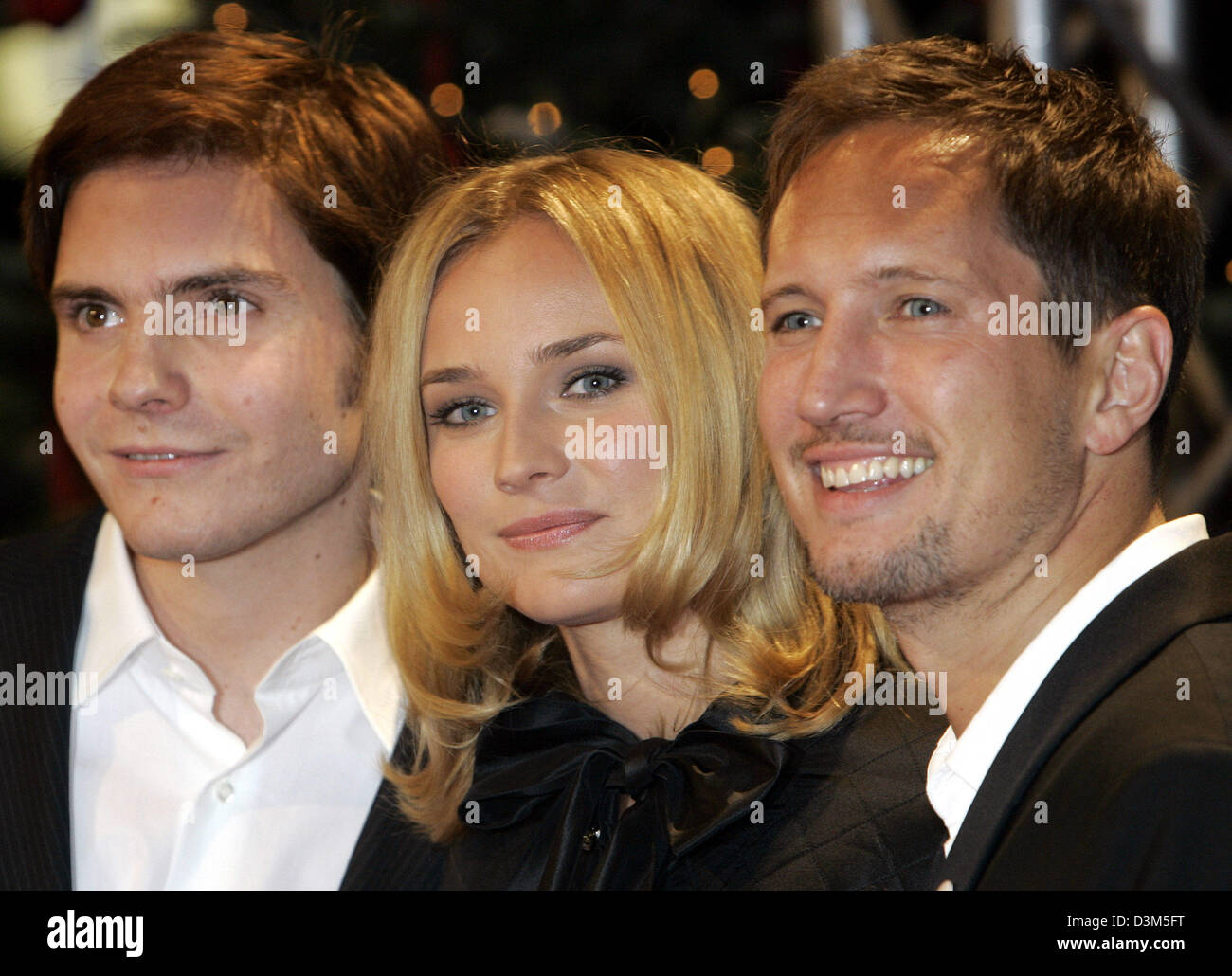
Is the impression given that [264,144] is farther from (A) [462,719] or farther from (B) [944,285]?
(B) [944,285]

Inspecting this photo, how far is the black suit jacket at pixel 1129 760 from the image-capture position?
4.12 feet

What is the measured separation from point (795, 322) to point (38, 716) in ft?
4.41

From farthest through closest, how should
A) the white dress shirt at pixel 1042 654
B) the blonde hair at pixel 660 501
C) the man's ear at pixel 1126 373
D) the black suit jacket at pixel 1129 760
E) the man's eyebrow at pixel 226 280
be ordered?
the man's eyebrow at pixel 226 280, the blonde hair at pixel 660 501, the man's ear at pixel 1126 373, the white dress shirt at pixel 1042 654, the black suit jacket at pixel 1129 760

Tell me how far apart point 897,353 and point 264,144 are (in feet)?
4.16

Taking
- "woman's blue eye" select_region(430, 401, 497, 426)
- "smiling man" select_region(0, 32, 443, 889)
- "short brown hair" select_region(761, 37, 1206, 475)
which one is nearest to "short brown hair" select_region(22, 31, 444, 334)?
"smiling man" select_region(0, 32, 443, 889)

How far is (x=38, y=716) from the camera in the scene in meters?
2.27

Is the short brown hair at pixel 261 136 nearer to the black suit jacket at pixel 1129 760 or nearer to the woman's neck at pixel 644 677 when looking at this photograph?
the woman's neck at pixel 644 677

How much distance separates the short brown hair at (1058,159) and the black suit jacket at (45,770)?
1.09 metres

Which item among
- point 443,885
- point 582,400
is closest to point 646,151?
point 582,400

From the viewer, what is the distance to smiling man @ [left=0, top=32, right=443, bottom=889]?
7.47ft

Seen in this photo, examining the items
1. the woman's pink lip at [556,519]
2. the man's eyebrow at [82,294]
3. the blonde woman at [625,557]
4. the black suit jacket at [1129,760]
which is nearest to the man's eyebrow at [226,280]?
the man's eyebrow at [82,294]

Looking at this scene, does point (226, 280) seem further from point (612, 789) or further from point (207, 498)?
point (612, 789)

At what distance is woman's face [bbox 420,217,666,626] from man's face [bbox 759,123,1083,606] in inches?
12.8

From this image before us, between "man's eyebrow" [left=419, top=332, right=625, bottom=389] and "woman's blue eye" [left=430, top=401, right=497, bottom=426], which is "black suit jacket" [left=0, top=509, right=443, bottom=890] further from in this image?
"man's eyebrow" [left=419, top=332, right=625, bottom=389]
